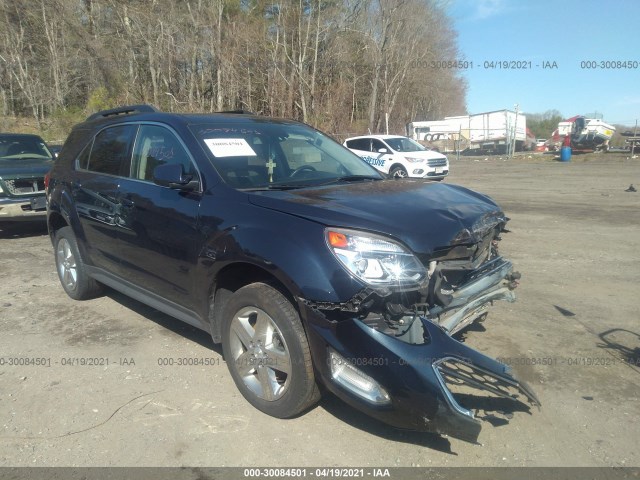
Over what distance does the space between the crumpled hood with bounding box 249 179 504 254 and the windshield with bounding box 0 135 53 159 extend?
8.67 metres

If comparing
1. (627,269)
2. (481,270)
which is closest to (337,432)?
(481,270)

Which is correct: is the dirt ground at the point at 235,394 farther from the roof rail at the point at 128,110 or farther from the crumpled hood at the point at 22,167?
the crumpled hood at the point at 22,167

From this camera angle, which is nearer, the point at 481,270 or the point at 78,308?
the point at 481,270

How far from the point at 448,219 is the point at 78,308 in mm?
4054

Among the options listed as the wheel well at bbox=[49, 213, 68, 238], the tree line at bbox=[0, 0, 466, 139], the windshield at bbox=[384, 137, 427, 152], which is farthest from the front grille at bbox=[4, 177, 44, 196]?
the tree line at bbox=[0, 0, 466, 139]

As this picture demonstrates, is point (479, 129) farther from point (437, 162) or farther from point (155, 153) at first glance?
point (155, 153)

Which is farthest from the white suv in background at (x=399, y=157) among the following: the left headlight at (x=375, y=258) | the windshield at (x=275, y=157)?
the left headlight at (x=375, y=258)

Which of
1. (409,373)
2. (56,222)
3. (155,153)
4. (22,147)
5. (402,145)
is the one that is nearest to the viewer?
(409,373)

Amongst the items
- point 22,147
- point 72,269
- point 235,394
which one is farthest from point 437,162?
point 235,394

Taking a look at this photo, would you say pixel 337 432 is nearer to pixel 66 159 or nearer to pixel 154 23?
pixel 66 159

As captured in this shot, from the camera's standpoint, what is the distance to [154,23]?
26984 millimetres

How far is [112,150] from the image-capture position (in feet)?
16.0

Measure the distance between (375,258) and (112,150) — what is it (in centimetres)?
307

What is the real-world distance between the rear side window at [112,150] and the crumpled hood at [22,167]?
4.71 metres
